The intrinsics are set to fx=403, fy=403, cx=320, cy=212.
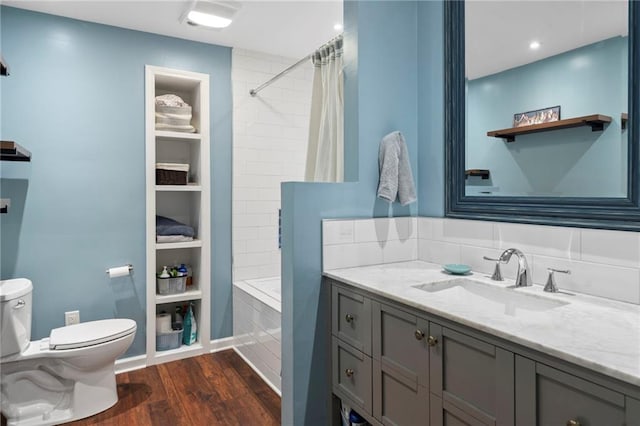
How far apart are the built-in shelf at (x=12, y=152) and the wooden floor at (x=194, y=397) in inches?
61.0

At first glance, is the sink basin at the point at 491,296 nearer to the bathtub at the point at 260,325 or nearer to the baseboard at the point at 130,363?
the bathtub at the point at 260,325

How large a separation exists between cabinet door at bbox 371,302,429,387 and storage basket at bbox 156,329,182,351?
2.02 metres

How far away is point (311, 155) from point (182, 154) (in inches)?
52.9

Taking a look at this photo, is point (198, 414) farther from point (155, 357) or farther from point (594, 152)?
point (594, 152)

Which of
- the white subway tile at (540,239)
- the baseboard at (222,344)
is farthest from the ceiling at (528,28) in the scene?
the baseboard at (222,344)

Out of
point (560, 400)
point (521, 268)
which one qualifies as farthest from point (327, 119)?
point (560, 400)

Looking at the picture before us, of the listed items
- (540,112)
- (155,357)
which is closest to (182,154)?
(155,357)

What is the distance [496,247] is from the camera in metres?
1.81

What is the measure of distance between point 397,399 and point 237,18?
2.53 m

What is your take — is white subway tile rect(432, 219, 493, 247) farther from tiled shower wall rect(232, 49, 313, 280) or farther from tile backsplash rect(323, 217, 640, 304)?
tiled shower wall rect(232, 49, 313, 280)

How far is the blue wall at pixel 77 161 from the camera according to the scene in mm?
2592

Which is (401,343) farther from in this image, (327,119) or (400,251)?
(327,119)

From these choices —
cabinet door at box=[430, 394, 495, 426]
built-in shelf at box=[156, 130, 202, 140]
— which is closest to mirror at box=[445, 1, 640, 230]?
cabinet door at box=[430, 394, 495, 426]

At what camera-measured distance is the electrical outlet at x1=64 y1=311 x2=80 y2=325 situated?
107 inches
